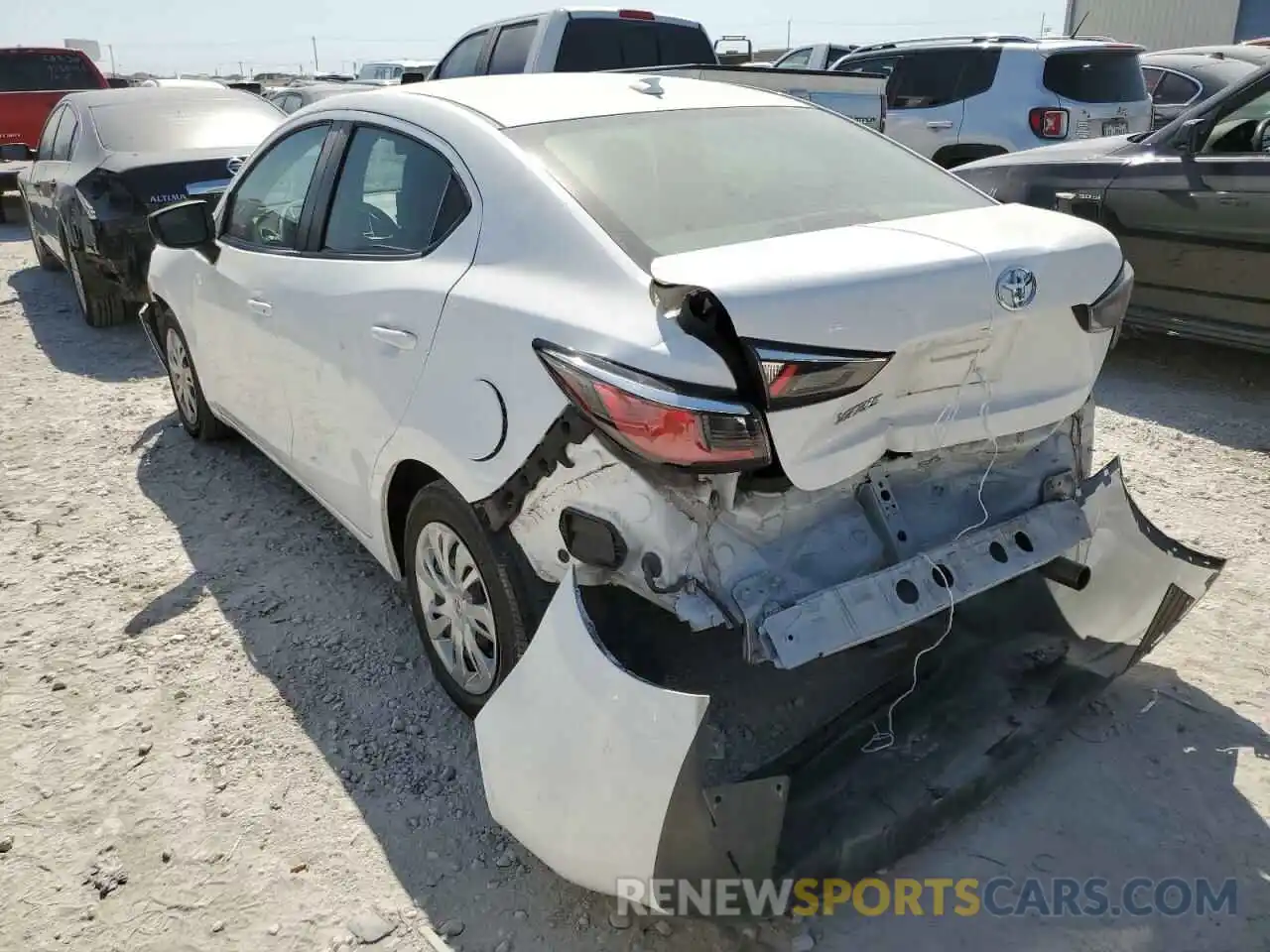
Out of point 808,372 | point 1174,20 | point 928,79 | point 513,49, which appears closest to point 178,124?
point 513,49

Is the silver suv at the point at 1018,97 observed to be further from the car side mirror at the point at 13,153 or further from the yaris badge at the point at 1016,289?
the car side mirror at the point at 13,153

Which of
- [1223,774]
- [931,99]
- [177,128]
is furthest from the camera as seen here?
Answer: [931,99]

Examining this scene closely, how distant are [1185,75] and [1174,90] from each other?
18 centimetres

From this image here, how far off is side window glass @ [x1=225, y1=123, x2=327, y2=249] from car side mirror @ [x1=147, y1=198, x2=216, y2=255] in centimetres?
11

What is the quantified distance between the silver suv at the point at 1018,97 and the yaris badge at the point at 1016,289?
24.7 ft

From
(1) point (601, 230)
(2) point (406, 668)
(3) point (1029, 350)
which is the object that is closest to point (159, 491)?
(2) point (406, 668)

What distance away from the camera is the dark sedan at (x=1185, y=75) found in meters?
10.8

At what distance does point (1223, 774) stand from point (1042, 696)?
0.50 meters

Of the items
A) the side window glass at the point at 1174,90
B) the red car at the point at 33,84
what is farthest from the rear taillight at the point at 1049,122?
the red car at the point at 33,84

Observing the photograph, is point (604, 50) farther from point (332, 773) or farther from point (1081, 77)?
point (332, 773)

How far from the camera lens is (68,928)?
240 cm

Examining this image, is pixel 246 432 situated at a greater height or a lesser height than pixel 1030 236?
lesser

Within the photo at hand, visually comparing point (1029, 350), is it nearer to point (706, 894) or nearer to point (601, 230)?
point (601, 230)

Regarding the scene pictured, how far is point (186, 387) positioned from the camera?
17.0 ft
